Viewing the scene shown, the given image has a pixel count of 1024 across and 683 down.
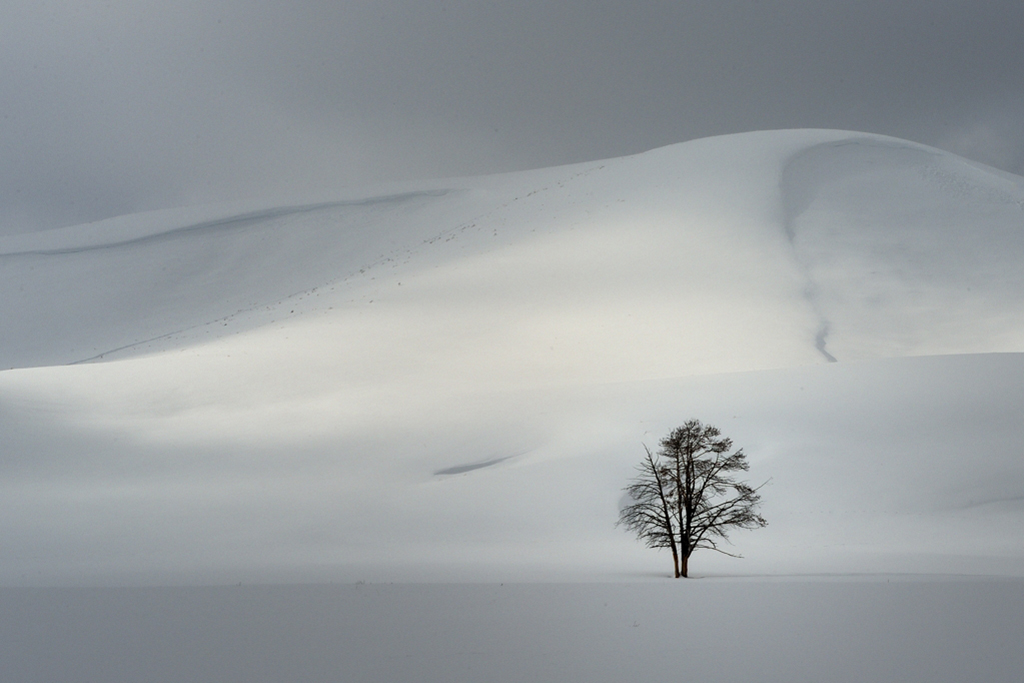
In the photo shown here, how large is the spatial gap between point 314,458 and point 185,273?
32.5 m

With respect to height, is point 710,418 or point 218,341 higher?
point 218,341

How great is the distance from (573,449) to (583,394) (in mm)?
2323

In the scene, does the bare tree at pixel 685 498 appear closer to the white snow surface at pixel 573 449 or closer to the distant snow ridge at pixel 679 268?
the white snow surface at pixel 573 449

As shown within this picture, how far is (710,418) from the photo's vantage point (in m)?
14.8

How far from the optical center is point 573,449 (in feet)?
48.5

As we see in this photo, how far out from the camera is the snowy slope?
1231cm

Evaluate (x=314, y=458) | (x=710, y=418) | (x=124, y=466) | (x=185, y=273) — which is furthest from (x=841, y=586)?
(x=185, y=273)

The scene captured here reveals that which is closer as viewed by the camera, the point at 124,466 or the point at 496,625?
the point at 496,625

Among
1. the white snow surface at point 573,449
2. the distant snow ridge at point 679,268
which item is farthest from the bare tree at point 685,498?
the distant snow ridge at point 679,268

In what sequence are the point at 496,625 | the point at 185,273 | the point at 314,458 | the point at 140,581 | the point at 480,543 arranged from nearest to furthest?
the point at 496,625, the point at 140,581, the point at 480,543, the point at 314,458, the point at 185,273

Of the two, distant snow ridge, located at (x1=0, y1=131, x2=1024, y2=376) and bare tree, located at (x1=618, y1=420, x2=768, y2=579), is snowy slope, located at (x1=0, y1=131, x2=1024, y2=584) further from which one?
bare tree, located at (x1=618, y1=420, x2=768, y2=579)

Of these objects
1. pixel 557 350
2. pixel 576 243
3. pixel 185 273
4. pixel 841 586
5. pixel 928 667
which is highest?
pixel 185 273

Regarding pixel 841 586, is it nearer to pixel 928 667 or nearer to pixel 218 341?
pixel 928 667

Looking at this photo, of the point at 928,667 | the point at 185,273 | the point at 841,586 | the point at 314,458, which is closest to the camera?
the point at 928,667
